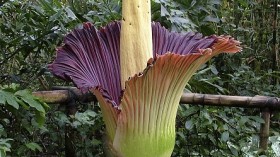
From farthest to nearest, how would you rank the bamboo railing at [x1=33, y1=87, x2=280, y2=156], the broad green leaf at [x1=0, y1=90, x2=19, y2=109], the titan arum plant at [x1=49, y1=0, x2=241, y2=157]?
the bamboo railing at [x1=33, y1=87, x2=280, y2=156]
the broad green leaf at [x1=0, y1=90, x2=19, y2=109]
the titan arum plant at [x1=49, y1=0, x2=241, y2=157]

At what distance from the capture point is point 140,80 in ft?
2.49

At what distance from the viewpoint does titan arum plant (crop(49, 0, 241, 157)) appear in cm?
78

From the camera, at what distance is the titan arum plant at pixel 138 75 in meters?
0.78

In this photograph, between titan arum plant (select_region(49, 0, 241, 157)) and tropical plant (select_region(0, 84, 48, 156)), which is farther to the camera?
tropical plant (select_region(0, 84, 48, 156))

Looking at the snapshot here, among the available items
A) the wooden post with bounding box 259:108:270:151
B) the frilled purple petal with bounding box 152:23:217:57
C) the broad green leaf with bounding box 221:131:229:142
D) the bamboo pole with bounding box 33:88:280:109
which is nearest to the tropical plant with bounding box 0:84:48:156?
the bamboo pole with bounding box 33:88:280:109

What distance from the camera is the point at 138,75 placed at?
0.75 metres

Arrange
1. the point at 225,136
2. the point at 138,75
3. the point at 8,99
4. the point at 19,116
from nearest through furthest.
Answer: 1. the point at 138,75
2. the point at 8,99
3. the point at 19,116
4. the point at 225,136

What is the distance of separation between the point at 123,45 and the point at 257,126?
0.70m

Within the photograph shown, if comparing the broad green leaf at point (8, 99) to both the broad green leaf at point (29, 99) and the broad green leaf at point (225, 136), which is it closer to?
the broad green leaf at point (29, 99)

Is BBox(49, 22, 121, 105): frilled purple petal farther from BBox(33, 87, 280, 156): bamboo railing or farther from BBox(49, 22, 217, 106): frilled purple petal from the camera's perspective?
BBox(33, 87, 280, 156): bamboo railing

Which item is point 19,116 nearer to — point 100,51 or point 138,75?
point 100,51

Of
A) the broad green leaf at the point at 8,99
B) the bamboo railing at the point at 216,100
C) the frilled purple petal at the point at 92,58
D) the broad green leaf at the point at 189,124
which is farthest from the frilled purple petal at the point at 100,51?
the broad green leaf at the point at 189,124

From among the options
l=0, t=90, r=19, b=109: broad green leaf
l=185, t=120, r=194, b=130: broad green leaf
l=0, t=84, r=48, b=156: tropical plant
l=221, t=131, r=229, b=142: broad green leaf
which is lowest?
l=221, t=131, r=229, b=142: broad green leaf

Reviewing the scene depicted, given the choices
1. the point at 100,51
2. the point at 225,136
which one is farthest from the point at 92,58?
the point at 225,136
